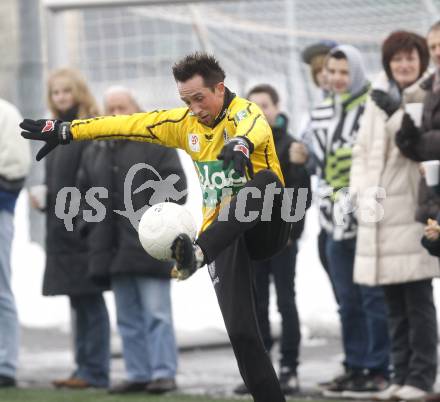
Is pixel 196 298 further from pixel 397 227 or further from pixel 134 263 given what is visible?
pixel 397 227

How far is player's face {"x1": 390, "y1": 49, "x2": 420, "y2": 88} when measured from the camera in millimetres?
8969

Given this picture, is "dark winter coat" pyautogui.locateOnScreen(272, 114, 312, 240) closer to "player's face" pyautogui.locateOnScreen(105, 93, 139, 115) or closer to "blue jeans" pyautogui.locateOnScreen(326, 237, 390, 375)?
"blue jeans" pyautogui.locateOnScreen(326, 237, 390, 375)

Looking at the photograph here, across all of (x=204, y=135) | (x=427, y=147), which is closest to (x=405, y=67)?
(x=427, y=147)

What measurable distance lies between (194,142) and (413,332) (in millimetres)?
2245

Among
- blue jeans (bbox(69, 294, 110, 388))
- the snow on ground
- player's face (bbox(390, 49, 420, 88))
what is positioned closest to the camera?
player's face (bbox(390, 49, 420, 88))

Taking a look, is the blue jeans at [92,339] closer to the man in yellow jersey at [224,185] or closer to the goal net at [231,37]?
the goal net at [231,37]

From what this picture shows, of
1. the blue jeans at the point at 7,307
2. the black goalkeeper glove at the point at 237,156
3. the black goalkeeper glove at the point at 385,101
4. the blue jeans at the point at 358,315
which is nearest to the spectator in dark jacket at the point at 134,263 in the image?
the blue jeans at the point at 7,307

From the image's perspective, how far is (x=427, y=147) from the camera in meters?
8.45

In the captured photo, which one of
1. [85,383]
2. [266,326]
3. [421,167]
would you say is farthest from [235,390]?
[421,167]

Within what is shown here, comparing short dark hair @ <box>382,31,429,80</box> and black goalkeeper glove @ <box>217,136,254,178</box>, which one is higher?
short dark hair @ <box>382,31,429,80</box>

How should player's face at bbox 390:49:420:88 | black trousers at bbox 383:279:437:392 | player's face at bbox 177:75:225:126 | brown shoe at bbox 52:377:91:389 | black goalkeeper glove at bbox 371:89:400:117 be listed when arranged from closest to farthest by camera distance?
player's face at bbox 177:75:225:126
black trousers at bbox 383:279:437:392
black goalkeeper glove at bbox 371:89:400:117
player's face at bbox 390:49:420:88
brown shoe at bbox 52:377:91:389

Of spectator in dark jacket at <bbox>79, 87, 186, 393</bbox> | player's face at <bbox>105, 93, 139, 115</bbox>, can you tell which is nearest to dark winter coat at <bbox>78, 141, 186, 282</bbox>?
spectator in dark jacket at <bbox>79, 87, 186, 393</bbox>

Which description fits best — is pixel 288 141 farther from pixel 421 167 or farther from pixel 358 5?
pixel 358 5

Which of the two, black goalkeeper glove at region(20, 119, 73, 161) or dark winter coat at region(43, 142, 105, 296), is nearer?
black goalkeeper glove at region(20, 119, 73, 161)
